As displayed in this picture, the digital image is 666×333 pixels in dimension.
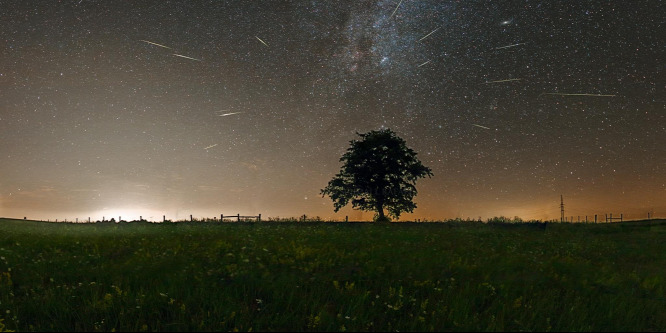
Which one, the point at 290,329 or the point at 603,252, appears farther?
the point at 603,252

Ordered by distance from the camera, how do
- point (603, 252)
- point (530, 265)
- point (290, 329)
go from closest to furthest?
point (290, 329), point (530, 265), point (603, 252)

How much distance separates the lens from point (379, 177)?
47.1 metres

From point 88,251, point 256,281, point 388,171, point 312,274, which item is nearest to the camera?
point 256,281

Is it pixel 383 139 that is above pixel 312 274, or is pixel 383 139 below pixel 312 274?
above

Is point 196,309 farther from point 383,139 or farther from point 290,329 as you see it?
point 383,139

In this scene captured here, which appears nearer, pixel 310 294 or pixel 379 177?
pixel 310 294

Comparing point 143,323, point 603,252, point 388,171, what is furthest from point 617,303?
point 388,171

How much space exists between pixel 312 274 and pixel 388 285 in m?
1.61

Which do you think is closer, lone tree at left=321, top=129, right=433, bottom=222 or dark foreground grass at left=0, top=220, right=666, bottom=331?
dark foreground grass at left=0, top=220, right=666, bottom=331

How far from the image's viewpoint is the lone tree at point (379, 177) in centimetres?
4681

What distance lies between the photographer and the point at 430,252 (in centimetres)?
1289

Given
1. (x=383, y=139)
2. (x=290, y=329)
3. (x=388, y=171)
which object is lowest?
(x=290, y=329)

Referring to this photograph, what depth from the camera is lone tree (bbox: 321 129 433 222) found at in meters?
46.8

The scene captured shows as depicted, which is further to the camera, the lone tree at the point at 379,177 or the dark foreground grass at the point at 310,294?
the lone tree at the point at 379,177
